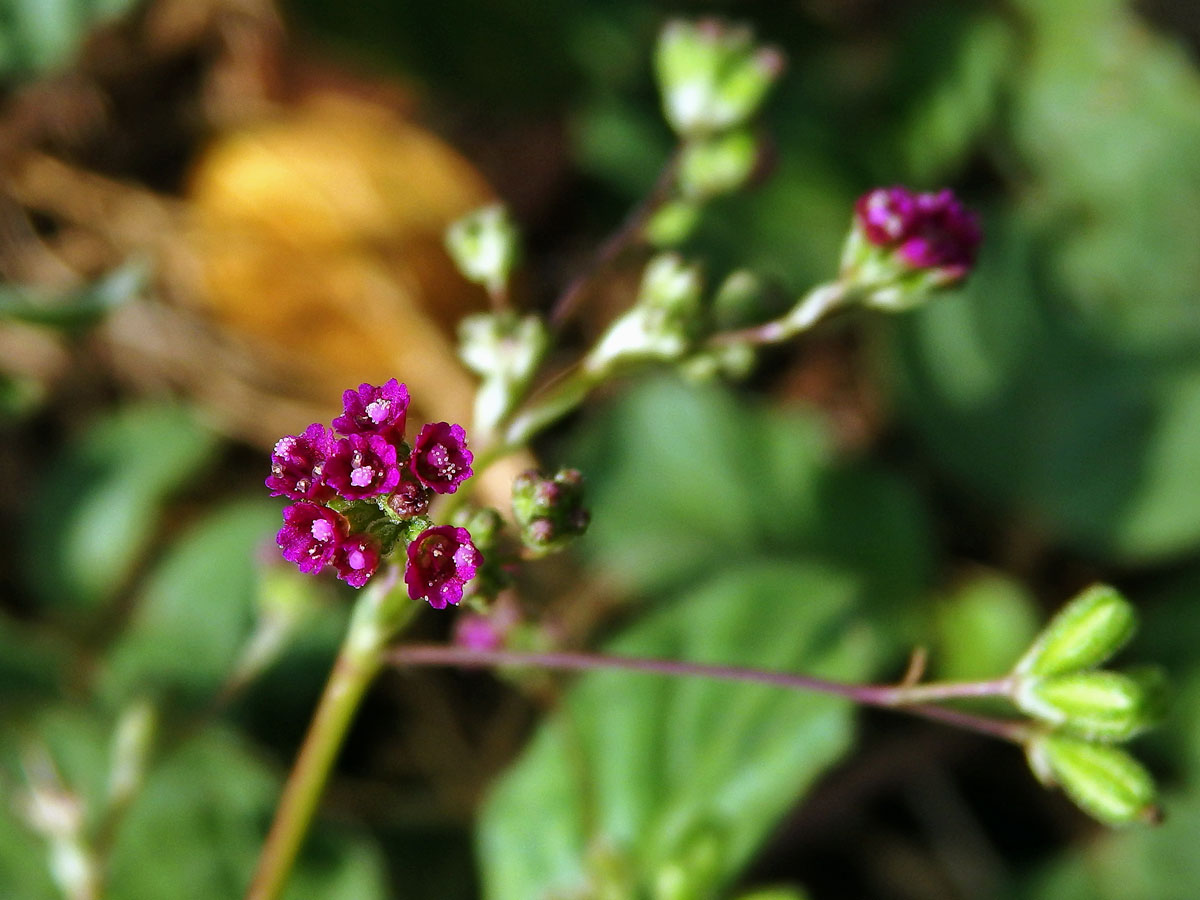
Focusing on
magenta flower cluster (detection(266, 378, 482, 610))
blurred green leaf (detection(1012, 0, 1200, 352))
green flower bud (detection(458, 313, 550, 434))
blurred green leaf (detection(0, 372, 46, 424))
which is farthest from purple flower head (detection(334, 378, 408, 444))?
blurred green leaf (detection(1012, 0, 1200, 352))

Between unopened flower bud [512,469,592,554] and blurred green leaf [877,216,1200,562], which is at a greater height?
blurred green leaf [877,216,1200,562]

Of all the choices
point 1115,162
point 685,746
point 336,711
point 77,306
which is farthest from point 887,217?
point 1115,162

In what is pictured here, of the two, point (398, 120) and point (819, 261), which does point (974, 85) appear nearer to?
point (819, 261)

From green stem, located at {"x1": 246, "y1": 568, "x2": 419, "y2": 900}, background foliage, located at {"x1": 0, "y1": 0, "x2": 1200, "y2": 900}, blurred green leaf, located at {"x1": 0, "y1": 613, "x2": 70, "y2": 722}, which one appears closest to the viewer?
green stem, located at {"x1": 246, "y1": 568, "x2": 419, "y2": 900}

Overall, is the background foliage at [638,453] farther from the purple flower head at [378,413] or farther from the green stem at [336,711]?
the purple flower head at [378,413]

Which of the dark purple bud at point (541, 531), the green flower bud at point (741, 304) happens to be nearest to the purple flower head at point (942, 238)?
the green flower bud at point (741, 304)

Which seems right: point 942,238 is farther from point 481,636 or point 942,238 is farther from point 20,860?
point 20,860

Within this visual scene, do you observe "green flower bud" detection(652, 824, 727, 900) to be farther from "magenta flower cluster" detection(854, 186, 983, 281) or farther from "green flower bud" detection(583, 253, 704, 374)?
"magenta flower cluster" detection(854, 186, 983, 281)
